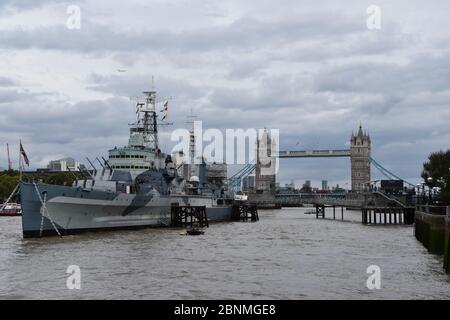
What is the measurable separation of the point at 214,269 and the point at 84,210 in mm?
23488

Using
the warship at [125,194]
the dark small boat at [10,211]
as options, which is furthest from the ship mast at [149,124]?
the dark small boat at [10,211]

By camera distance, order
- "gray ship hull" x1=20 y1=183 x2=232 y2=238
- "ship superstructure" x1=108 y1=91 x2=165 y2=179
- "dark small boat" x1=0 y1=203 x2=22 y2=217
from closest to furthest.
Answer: "gray ship hull" x1=20 y1=183 x2=232 y2=238, "ship superstructure" x1=108 y1=91 x2=165 y2=179, "dark small boat" x1=0 y1=203 x2=22 y2=217

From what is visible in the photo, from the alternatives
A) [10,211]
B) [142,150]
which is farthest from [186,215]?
[10,211]

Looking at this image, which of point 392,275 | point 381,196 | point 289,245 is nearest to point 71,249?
point 289,245

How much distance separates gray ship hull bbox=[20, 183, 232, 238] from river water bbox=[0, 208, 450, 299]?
77.1 inches

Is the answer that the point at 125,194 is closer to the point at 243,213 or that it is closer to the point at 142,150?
the point at 142,150

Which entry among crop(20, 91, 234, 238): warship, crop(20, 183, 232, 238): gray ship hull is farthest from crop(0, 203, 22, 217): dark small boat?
crop(20, 183, 232, 238): gray ship hull

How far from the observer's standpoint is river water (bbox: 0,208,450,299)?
24.4m

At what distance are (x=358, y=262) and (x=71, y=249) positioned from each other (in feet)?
57.8

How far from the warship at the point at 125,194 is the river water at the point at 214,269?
2.54 m

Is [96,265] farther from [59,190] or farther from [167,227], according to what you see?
[167,227]

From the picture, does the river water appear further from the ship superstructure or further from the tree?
the tree

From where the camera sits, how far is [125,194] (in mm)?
57969
